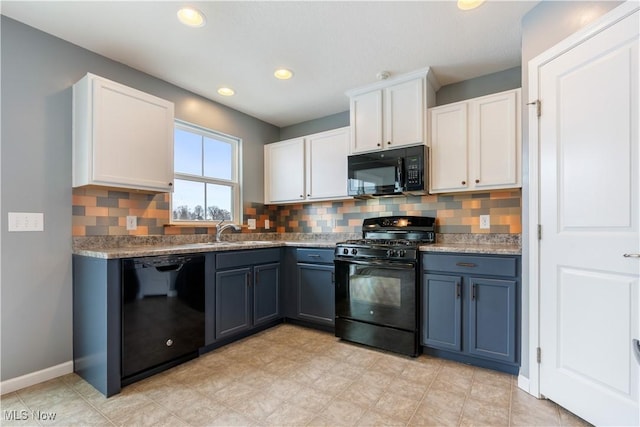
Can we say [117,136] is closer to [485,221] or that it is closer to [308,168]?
[308,168]

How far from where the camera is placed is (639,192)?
4.51ft

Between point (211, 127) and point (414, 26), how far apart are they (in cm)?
219

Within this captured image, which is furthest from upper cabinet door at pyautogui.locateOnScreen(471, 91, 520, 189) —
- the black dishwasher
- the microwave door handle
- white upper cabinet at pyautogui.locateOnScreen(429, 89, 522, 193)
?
the black dishwasher

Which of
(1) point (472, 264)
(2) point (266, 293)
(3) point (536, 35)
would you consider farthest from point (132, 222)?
(3) point (536, 35)

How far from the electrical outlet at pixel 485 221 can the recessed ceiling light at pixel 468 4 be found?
1640 mm

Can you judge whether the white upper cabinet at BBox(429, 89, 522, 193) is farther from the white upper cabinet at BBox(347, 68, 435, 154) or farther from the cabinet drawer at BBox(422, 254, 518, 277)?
the cabinet drawer at BBox(422, 254, 518, 277)

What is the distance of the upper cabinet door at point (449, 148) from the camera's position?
259 cm

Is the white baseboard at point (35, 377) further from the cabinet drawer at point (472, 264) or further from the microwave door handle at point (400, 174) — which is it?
the microwave door handle at point (400, 174)

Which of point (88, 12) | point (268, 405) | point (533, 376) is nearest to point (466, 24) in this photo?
point (533, 376)

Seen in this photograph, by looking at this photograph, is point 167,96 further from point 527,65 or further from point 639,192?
point 639,192

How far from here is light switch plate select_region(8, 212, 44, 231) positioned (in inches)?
76.5

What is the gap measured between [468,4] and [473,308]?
2.02 m

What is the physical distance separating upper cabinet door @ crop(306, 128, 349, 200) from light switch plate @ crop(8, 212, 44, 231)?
7.64 feet

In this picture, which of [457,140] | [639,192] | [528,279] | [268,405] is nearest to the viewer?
[639,192]
